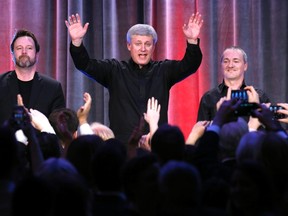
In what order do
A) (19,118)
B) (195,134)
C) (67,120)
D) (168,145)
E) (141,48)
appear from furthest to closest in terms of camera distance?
1. (141,48)
2. (67,120)
3. (195,134)
4. (19,118)
5. (168,145)

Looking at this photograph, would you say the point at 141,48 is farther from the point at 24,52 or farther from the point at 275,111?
the point at 275,111


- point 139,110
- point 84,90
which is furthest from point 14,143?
point 84,90

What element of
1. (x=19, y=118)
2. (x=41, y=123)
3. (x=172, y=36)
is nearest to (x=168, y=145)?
(x=19, y=118)

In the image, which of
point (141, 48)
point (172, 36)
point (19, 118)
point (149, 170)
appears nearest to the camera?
point (149, 170)

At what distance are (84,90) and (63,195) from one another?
3.71 meters

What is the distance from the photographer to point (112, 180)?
268cm

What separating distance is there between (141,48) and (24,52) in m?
0.86

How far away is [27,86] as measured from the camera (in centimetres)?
502

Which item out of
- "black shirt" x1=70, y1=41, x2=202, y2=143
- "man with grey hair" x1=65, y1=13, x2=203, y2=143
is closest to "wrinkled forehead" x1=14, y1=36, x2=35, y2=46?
"man with grey hair" x1=65, y1=13, x2=203, y2=143

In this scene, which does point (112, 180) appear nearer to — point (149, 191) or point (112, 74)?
point (149, 191)

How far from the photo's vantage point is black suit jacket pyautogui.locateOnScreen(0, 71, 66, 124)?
4891 mm

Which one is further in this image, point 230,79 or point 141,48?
point 230,79

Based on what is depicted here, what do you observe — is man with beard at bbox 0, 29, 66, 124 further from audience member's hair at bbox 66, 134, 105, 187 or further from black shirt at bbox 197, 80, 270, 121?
audience member's hair at bbox 66, 134, 105, 187

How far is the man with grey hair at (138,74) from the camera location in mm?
4812
